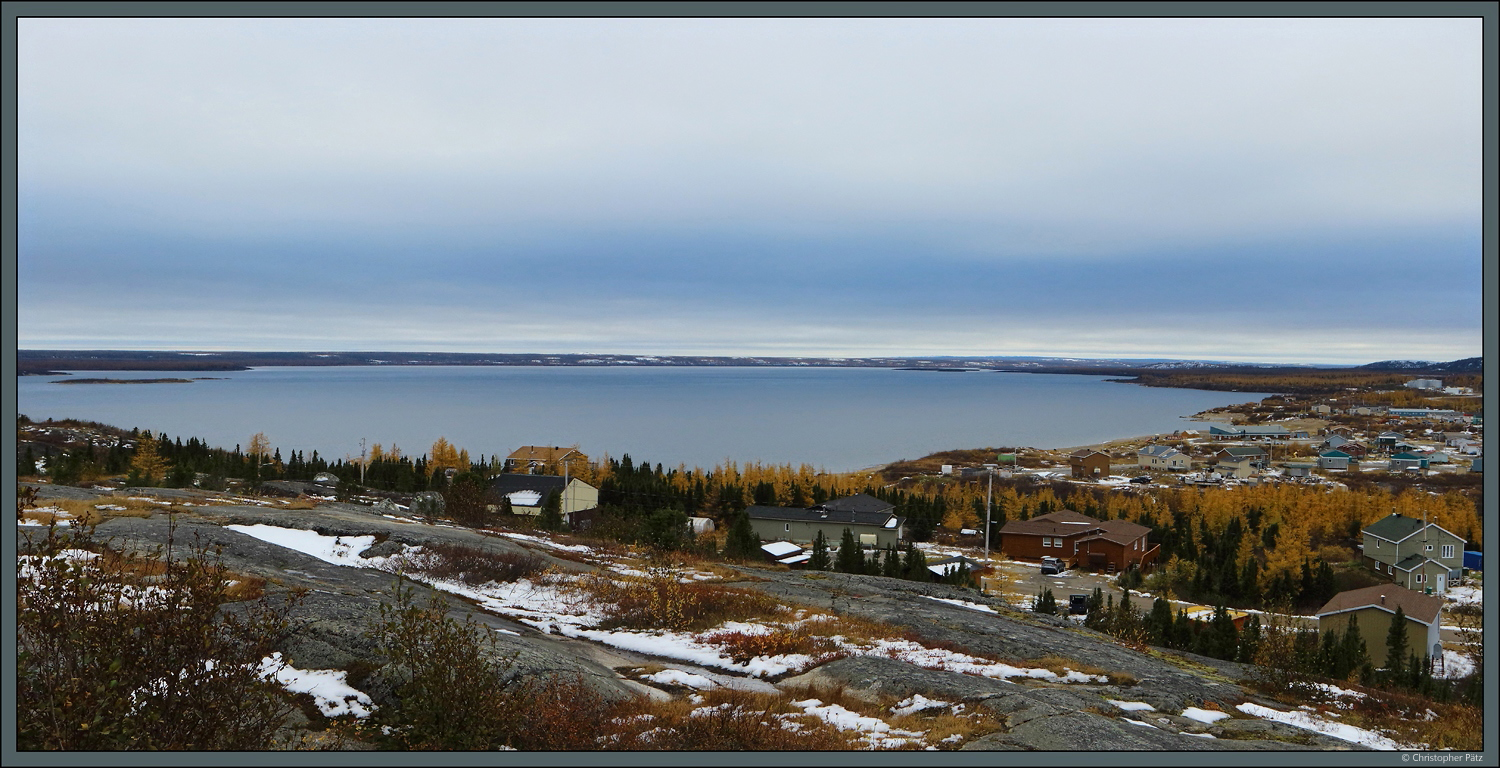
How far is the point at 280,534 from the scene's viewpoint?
1856 centimetres

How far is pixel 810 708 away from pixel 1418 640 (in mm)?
28036

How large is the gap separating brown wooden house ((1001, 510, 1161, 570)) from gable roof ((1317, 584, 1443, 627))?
760 inches

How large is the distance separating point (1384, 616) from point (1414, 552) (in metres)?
16.7

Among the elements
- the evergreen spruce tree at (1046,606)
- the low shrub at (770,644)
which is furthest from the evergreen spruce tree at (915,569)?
the low shrub at (770,644)

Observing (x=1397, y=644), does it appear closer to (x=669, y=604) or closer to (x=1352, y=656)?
(x=1352, y=656)

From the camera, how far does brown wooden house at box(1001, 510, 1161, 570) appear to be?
48500mm

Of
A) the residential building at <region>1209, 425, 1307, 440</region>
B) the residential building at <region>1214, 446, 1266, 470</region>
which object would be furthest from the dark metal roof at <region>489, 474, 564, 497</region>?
the residential building at <region>1209, 425, 1307, 440</region>

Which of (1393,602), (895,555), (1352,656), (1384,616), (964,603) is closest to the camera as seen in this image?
(1352,656)

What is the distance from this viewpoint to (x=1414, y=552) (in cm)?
3869

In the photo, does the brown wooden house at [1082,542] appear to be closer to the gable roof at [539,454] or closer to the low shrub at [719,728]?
the gable roof at [539,454]

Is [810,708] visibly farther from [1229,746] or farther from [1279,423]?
[1279,423]

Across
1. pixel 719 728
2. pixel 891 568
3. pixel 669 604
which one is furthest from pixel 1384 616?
pixel 719 728

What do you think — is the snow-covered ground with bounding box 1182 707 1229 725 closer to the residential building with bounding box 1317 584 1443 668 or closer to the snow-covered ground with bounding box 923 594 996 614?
the snow-covered ground with bounding box 923 594 996 614

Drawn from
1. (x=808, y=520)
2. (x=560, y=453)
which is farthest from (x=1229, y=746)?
(x=560, y=453)
